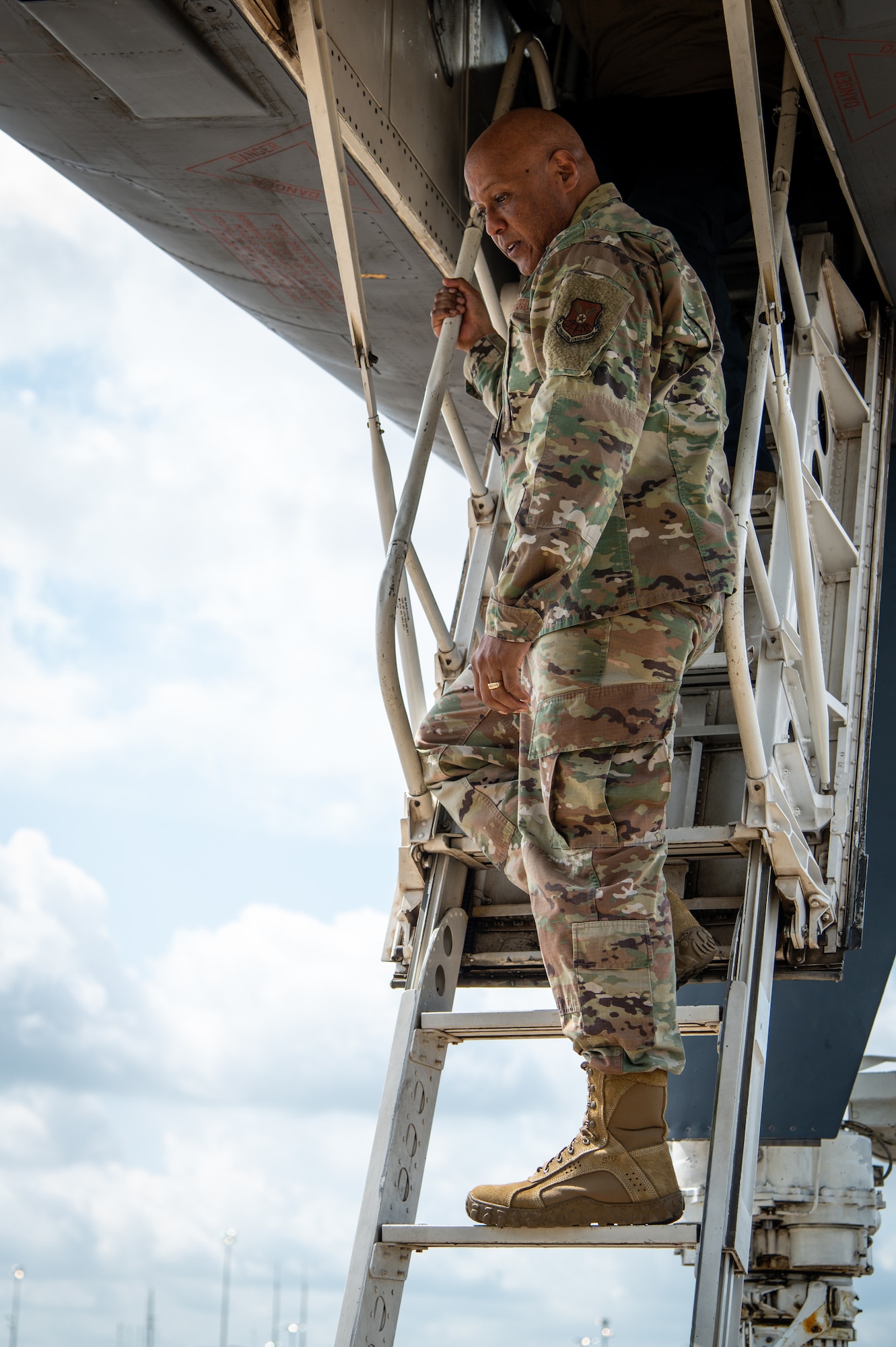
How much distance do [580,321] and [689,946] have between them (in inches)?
54.1

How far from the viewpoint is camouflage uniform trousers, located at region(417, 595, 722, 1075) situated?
106 inches

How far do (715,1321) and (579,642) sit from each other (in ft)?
4.36

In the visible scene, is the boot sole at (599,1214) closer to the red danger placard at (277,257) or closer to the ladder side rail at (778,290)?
the ladder side rail at (778,290)

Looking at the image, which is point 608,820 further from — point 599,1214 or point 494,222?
point 494,222

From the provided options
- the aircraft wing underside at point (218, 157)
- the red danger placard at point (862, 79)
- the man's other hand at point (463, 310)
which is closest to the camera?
→ the aircraft wing underside at point (218, 157)

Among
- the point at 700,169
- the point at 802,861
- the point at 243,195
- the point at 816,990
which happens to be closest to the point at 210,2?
the point at 243,195

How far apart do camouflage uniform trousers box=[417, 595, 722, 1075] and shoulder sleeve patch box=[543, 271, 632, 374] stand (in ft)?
1.77

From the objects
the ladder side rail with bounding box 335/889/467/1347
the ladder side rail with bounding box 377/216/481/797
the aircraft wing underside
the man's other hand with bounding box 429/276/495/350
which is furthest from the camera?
the man's other hand with bounding box 429/276/495/350

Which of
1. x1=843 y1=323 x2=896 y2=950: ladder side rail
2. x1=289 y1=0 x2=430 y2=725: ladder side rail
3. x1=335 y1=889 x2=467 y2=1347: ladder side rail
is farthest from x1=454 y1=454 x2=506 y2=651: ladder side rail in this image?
x1=843 y1=323 x2=896 y2=950: ladder side rail

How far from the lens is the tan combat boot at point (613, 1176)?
2.66 metres

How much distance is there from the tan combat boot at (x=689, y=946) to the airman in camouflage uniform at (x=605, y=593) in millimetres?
314

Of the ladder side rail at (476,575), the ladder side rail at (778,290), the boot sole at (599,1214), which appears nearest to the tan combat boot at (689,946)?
the boot sole at (599,1214)

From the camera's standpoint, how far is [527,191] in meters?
3.02

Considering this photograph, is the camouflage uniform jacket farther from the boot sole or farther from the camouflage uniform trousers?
the boot sole
